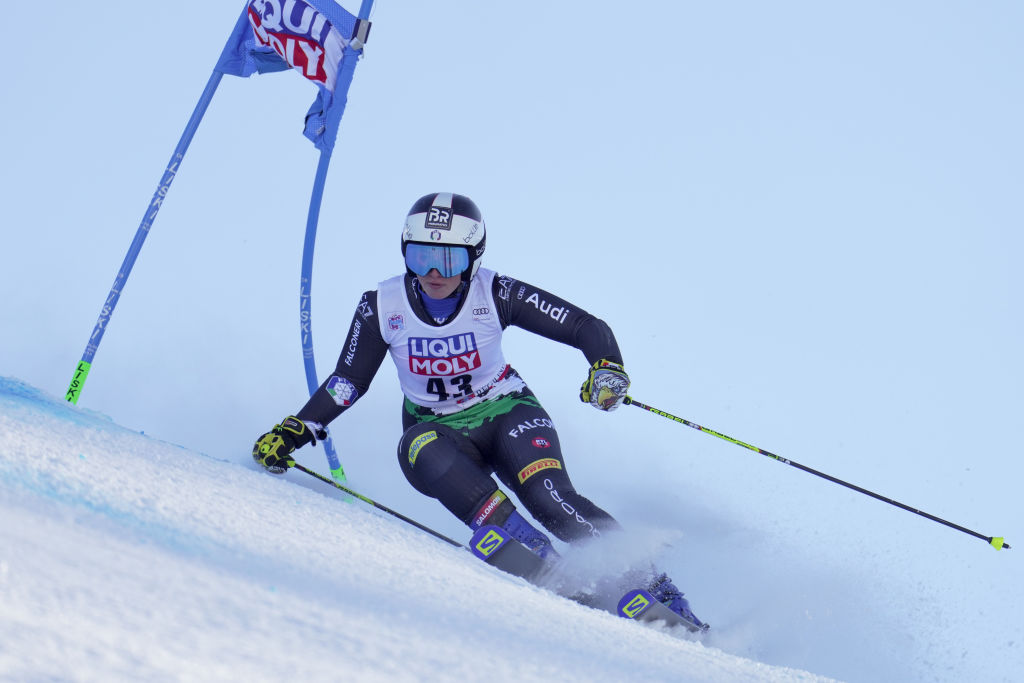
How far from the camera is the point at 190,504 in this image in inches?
84.8

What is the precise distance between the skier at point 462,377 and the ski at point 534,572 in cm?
25

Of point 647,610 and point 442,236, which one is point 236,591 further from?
point 442,236

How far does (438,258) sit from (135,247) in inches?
99.6

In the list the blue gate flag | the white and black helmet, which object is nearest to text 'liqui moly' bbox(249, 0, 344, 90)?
the blue gate flag

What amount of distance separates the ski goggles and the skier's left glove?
765 millimetres

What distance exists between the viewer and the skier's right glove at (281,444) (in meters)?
3.83

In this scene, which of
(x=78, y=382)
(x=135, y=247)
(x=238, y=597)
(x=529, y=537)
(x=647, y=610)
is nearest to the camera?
(x=238, y=597)

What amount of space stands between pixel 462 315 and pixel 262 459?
3.65 ft

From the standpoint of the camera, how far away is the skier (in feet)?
12.1

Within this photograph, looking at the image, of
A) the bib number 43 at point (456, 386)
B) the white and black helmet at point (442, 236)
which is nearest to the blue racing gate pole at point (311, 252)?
the bib number 43 at point (456, 386)

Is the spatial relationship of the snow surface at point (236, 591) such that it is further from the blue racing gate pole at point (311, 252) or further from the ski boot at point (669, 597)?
the blue racing gate pole at point (311, 252)

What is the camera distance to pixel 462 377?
161 inches

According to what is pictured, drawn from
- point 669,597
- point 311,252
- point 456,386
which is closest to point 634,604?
point 669,597

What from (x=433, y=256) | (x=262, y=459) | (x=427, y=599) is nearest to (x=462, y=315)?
(x=433, y=256)
